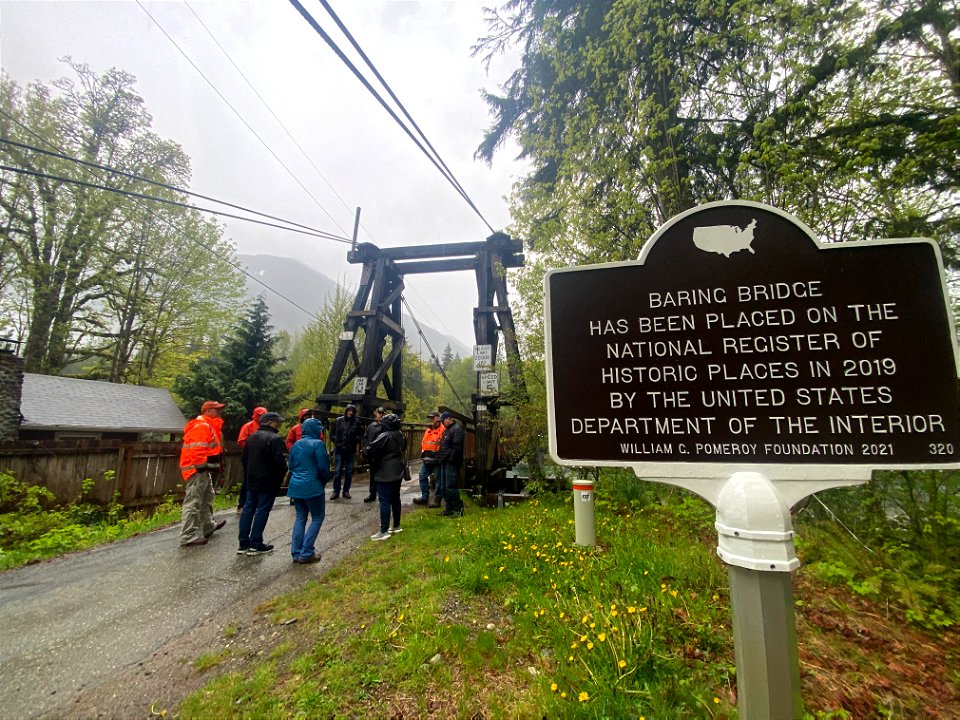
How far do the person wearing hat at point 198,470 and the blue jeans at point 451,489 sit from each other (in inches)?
135

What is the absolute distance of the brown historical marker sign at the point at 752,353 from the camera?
142cm

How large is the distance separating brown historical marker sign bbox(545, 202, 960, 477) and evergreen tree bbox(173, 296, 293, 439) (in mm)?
13913

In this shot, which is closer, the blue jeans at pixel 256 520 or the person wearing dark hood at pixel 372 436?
the blue jeans at pixel 256 520

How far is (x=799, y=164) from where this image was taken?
414 centimetres

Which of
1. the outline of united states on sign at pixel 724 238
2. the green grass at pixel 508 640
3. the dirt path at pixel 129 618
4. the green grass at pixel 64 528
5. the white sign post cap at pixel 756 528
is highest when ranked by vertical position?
the outline of united states on sign at pixel 724 238

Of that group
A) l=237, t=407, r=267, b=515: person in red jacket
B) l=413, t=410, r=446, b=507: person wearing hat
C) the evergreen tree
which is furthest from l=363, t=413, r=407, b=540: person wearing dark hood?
the evergreen tree

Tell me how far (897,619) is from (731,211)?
3119 mm

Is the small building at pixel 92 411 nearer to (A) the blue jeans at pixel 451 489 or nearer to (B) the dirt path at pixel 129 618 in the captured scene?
(B) the dirt path at pixel 129 618

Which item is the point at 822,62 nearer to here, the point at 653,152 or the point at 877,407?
the point at 653,152

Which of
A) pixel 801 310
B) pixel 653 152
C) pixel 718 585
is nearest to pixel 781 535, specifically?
pixel 801 310

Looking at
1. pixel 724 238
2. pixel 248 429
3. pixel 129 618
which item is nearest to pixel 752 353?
pixel 724 238

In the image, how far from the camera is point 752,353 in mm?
1573

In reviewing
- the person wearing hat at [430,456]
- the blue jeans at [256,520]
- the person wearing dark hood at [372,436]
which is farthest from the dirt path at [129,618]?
the person wearing hat at [430,456]

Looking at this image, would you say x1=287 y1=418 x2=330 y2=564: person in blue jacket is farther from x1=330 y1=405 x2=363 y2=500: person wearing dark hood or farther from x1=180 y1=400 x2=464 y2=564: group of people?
x1=330 y1=405 x2=363 y2=500: person wearing dark hood
